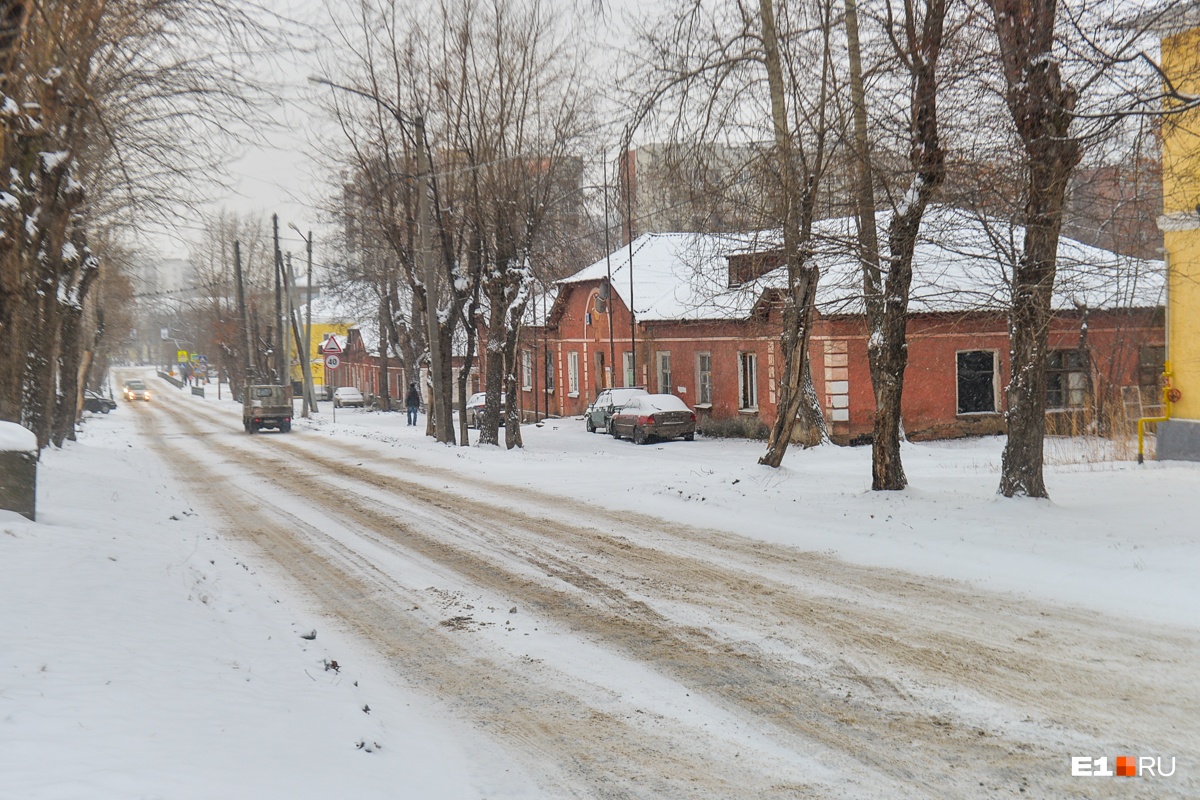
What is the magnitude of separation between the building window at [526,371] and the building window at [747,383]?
61.3ft

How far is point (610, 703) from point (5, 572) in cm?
449

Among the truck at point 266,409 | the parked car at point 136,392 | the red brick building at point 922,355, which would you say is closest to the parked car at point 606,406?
the red brick building at point 922,355

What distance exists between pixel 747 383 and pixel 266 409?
63.0 feet

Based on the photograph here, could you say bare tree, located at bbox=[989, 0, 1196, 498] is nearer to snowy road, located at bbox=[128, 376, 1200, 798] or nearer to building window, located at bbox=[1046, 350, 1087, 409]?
snowy road, located at bbox=[128, 376, 1200, 798]

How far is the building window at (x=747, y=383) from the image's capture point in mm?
35844

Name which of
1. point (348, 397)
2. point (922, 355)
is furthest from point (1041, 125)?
point (348, 397)

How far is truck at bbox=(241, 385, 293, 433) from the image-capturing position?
41.3m

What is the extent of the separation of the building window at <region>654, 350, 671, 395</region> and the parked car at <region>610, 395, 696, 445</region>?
5086mm

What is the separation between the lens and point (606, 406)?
3784 cm

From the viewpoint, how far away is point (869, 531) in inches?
491

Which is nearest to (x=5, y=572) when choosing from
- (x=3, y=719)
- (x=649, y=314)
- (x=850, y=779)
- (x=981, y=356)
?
→ (x=3, y=719)

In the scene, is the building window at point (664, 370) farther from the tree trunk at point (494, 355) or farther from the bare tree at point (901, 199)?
the bare tree at point (901, 199)

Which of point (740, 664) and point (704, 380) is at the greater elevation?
point (704, 380)

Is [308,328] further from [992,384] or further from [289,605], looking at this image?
[289,605]
